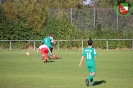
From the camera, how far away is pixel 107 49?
46406 millimetres

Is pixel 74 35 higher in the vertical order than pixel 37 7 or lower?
lower

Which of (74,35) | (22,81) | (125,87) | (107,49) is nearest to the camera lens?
(125,87)

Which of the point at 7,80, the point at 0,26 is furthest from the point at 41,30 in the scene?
the point at 7,80

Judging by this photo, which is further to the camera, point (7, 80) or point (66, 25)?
point (66, 25)

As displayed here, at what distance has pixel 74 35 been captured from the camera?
49750mm

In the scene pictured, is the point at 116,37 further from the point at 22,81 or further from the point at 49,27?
the point at 22,81

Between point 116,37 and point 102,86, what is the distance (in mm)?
33738

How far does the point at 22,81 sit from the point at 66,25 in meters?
32.7

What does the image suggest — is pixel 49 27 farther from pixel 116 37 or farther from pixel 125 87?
pixel 125 87

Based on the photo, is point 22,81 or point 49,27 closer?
point 22,81

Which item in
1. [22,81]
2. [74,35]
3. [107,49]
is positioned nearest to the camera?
[22,81]

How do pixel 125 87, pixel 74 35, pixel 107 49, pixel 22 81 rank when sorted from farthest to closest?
pixel 74 35
pixel 107 49
pixel 22 81
pixel 125 87

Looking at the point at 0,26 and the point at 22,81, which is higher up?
the point at 0,26

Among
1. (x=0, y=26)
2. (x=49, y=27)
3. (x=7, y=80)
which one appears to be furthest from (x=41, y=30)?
(x=7, y=80)
